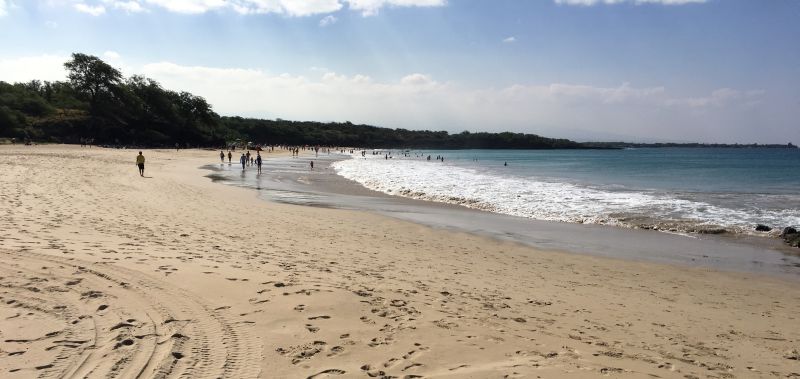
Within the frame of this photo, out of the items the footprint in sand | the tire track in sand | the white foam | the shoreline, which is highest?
the tire track in sand

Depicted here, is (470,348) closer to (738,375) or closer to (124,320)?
(738,375)

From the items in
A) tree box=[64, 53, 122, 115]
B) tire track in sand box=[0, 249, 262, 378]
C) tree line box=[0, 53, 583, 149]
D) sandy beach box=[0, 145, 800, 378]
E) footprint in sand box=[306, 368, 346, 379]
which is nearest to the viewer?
tire track in sand box=[0, 249, 262, 378]

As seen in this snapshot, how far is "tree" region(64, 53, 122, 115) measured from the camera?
78375mm

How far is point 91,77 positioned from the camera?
79.7 meters

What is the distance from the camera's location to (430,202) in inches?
880

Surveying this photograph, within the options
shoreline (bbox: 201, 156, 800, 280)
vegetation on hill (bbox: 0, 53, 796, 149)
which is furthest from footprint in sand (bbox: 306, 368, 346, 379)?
vegetation on hill (bbox: 0, 53, 796, 149)

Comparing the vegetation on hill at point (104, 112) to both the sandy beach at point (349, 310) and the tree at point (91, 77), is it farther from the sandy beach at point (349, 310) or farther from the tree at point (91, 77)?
the sandy beach at point (349, 310)

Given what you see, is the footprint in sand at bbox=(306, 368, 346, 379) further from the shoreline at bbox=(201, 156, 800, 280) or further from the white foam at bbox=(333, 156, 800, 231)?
the white foam at bbox=(333, 156, 800, 231)

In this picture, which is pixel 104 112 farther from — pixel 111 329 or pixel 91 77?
pixel 111 329

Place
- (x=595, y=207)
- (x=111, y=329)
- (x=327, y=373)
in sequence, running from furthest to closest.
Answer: (x=595, y=207)
(x=111, y=329)
(x=327, y=373)

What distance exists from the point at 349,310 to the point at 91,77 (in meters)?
92.3

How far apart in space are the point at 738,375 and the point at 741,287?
16.6 ft

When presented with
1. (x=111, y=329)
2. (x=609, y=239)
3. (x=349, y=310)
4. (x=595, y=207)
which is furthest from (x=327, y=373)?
(x=595, y=207)

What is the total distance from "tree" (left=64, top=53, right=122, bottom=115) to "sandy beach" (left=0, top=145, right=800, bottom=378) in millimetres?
82729
